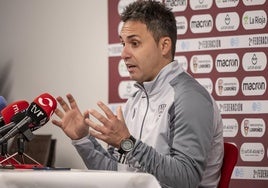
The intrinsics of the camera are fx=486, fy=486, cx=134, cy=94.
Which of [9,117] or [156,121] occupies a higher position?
[9,117]

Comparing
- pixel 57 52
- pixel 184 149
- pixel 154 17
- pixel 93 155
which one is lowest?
pixel 93 155

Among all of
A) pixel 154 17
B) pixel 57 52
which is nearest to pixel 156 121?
pixel 154 17

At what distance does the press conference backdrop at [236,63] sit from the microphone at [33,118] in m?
2.10

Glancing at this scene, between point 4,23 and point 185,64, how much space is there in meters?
1.76

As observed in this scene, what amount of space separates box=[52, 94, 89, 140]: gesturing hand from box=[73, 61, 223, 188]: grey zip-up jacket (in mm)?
70

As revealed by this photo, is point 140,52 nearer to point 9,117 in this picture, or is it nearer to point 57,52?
point 9,117

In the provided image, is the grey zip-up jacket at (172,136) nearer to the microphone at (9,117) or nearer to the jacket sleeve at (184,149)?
the jacket sleeve at (184,149)

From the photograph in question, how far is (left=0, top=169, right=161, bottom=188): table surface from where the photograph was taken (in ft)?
4.14

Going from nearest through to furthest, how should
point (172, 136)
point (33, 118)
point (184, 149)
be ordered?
point (33, 118) < point (184, 149) < point (172, 136)

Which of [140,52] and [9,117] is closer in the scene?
[9,117]

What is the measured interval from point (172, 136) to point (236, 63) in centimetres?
167

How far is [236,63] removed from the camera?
3426mm

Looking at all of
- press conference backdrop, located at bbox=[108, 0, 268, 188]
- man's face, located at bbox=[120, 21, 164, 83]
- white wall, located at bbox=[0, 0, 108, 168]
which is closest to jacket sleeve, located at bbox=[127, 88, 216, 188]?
man's face, located at bbox=[120, 21, 164, 83]

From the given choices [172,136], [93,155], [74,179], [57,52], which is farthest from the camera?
[57,52]
